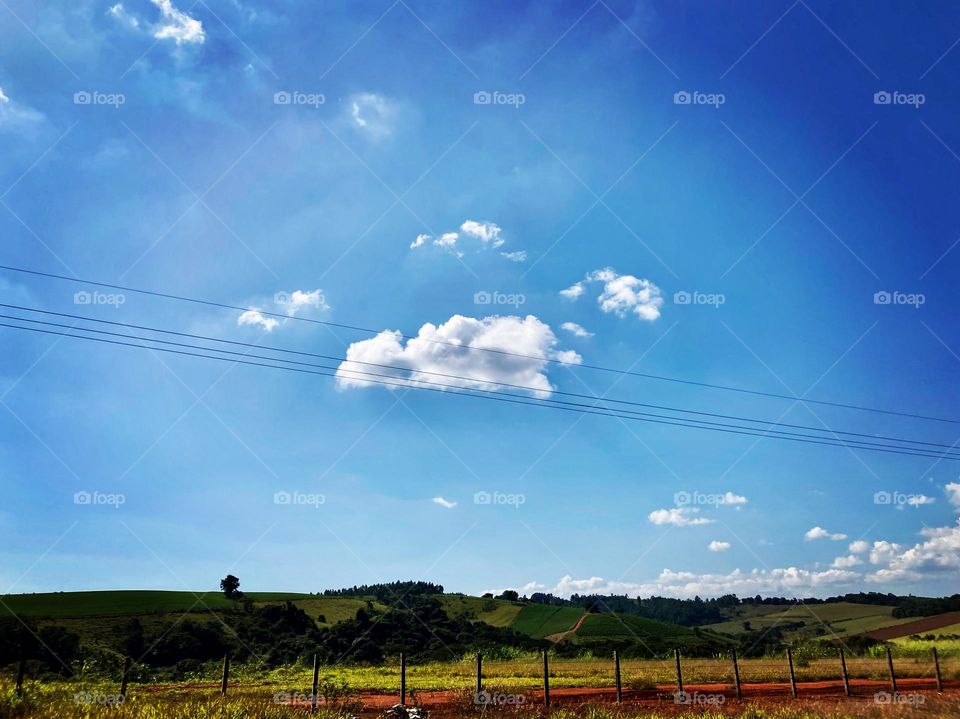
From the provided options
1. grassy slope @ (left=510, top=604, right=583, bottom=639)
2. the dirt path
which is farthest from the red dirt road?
grassy slope @ (left=510, top=604, right=583, bottom=639)

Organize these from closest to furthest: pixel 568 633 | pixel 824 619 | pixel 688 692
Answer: pixel 688 692
pixel 568 633
pixel 824 619

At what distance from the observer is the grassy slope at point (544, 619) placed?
104 meters

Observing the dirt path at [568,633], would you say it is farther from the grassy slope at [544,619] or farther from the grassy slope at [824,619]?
the grassy slope at [824,619]

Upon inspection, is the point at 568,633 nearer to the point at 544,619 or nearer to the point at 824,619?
the point at 544,619

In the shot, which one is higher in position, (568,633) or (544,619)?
(544,619)

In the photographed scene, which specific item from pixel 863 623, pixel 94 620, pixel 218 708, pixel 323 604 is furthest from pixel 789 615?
pixel 218 708

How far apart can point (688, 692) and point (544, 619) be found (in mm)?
90588

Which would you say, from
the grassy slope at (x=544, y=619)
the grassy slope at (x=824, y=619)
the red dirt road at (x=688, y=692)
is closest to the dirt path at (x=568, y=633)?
the grassy slope at (x=544, y=619)

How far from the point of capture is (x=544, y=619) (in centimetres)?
11106

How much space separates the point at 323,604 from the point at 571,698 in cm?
9051

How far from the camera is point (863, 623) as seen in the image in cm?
10175

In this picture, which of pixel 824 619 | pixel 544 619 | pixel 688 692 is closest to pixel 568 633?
pixel 544 619

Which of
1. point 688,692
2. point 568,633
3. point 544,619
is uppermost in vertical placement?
point 688,692

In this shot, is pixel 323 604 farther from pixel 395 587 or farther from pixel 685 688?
pixel 685 688
